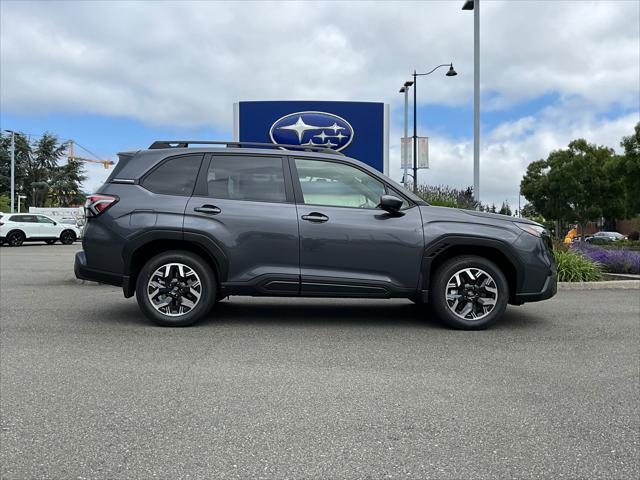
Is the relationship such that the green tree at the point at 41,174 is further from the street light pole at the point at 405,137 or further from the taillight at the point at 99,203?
the taillight at the point at 99,203

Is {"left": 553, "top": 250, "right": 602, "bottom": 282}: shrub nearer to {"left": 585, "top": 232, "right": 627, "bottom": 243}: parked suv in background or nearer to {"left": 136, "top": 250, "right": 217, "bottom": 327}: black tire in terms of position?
{"left": 136, "top": 250, "right": 217, "bottom": 327}: black tire

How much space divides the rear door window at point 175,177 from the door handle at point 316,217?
1280mm

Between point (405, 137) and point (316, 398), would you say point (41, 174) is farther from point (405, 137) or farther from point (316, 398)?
point (316, 398)

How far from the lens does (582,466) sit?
2.91 meters

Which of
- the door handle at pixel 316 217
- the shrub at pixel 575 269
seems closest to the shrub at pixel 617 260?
the shrub at pixel 575 269

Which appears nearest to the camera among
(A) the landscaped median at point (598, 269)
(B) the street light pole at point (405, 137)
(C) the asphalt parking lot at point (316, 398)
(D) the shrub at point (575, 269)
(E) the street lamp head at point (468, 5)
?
(C) the asphalt parking lot at point (316, 398)

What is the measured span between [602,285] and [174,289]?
7.93m

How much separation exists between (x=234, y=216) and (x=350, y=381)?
94.5 inches

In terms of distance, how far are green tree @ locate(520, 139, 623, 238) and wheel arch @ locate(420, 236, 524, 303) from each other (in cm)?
4146

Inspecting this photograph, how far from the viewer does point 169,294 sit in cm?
600

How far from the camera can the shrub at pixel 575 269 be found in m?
10.5

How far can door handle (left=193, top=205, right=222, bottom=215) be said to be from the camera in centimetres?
597

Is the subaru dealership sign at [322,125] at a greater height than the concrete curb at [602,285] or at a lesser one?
greater

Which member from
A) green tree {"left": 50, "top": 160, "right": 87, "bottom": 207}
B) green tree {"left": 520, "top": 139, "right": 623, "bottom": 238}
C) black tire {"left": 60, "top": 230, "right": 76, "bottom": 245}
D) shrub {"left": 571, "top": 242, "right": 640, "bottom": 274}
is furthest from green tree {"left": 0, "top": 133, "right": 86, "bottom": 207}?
shrub {"left": 571, "top": 242, "right": 640, "bottom": 274}
